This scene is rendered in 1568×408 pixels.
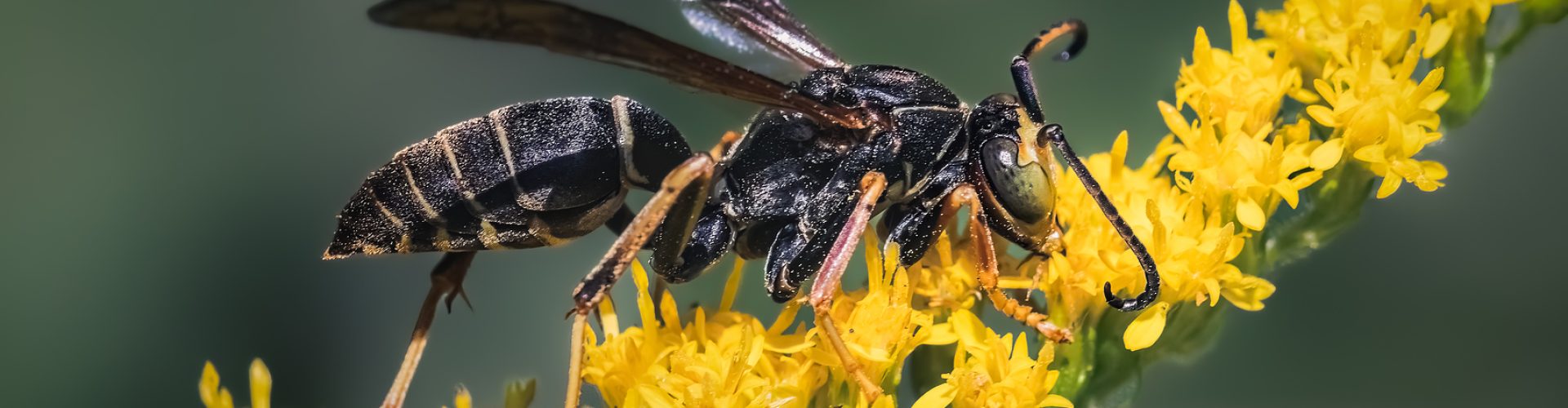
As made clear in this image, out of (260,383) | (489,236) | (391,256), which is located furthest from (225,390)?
(391,256)

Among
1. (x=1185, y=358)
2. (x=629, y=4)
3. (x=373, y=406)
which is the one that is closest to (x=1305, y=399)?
(x=1185, y=358)

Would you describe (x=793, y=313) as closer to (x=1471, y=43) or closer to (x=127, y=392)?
(x=1471, y=43)

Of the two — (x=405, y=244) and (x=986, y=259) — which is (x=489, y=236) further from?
(x=986, y=259)

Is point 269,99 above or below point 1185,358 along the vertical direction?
above

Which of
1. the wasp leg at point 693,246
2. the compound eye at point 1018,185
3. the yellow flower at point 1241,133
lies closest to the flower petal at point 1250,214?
the yellow flower at point 1241,133

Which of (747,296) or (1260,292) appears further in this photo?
(747,296)

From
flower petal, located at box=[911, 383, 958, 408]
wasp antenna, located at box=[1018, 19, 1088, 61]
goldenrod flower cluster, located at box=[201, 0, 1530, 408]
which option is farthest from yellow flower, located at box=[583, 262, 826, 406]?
wasp antenna, located at box=[1018, 19, 1088, 61]

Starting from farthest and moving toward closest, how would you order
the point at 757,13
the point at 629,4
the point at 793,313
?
the point at 629,4 < the point at 757,13 < the point at 793,313
